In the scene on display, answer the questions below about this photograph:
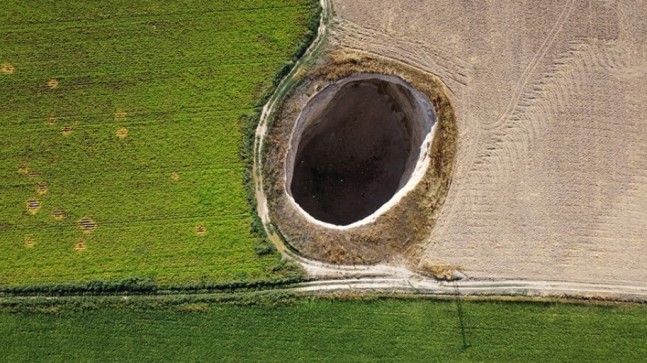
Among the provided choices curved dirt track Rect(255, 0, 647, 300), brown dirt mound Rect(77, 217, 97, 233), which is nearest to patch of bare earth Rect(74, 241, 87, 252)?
brown dirt mound Rect(77, 217, 97, 233)

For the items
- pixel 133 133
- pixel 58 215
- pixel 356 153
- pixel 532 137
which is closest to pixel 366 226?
pixel 356 153

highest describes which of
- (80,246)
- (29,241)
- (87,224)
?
(87,224)

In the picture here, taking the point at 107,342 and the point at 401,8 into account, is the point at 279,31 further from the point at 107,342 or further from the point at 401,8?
the point at 107,342

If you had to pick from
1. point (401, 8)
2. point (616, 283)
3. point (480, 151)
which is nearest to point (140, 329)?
point (480, 151)

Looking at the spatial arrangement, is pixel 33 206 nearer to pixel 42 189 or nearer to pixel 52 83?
pixel 42 189

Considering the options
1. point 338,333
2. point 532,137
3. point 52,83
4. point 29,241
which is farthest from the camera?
point 532,137

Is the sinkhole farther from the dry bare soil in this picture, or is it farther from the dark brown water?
the dry bare soil
